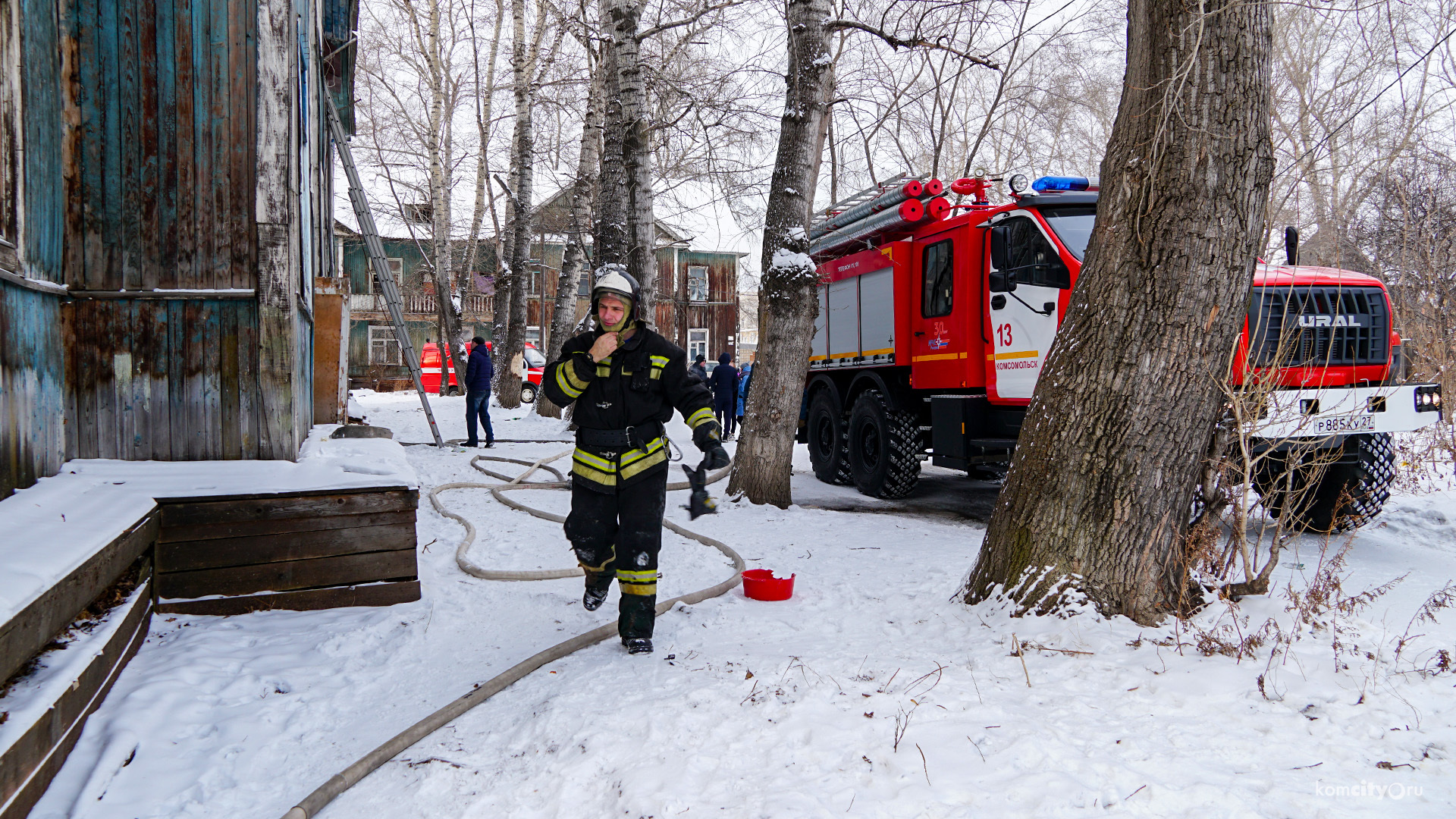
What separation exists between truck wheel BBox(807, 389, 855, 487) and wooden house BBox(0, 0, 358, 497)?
5878 millimetres

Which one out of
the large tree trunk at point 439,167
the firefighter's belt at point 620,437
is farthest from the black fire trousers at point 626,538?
the large tree trunk at point 439,167

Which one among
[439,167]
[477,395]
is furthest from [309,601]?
[439,167]

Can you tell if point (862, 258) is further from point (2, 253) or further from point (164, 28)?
point (2, 253)

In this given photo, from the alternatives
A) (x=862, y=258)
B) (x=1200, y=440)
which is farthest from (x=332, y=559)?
(x=862, y=258)

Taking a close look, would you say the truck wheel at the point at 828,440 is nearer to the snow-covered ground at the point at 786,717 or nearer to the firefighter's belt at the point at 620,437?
the snow-covered ground at the point at 786,717

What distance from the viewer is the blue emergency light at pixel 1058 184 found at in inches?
285

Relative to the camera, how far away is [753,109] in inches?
396

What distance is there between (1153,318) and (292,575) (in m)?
4.03

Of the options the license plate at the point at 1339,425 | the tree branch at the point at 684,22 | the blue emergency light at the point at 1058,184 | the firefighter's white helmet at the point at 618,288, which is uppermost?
the tree branch at the point at 684,22

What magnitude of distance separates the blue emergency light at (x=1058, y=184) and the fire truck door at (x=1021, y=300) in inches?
18.8

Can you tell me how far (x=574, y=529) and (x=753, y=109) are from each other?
7.47m

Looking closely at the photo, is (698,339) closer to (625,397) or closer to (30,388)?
(625,397)
